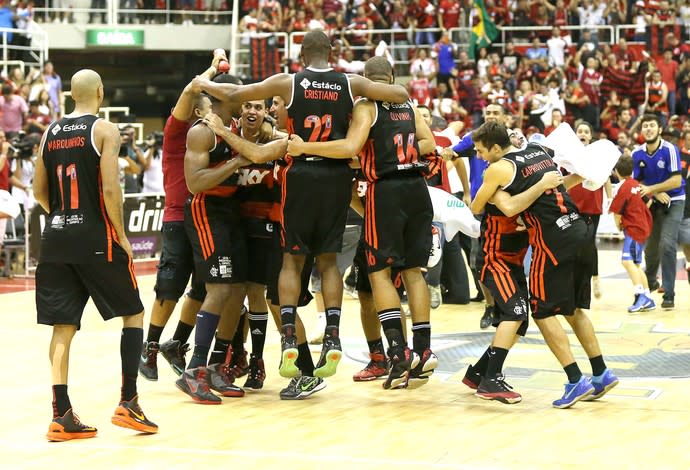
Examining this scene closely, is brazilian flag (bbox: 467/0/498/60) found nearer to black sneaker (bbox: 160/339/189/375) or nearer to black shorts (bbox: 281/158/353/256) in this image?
black sneaker (bbox: 160/339/189/375)

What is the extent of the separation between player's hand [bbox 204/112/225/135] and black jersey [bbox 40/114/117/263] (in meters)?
1.10

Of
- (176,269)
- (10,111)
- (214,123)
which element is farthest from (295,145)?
(10,111)

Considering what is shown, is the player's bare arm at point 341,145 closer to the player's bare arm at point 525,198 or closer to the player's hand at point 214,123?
the player's hand at point 214,123

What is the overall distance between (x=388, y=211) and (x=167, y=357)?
1908 mm

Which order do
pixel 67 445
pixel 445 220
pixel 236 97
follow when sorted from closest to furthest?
pixel 67 445 → pixel 236 97 → pixel 445 220

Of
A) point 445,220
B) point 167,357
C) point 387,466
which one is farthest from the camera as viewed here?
point 445,220

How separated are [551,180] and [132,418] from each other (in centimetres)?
302

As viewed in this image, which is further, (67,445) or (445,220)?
(445,220)

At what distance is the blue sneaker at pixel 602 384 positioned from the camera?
7539 mm

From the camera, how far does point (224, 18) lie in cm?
2803

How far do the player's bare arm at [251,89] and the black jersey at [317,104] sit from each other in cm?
6

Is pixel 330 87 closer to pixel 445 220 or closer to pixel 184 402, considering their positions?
pixel 184 402

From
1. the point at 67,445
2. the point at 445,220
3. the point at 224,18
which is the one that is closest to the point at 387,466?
the point at 67,445

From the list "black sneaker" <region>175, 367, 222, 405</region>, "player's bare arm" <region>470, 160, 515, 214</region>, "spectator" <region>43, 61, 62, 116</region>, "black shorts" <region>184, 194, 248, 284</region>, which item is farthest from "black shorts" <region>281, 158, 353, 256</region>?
"spectator" <region>43, 61, 62, 116</region>
